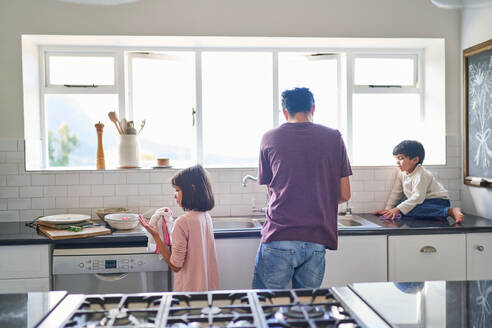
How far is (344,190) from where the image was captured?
6.84 feet

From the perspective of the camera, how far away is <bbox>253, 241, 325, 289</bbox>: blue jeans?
6.48ft

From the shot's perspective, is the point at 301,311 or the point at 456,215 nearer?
the point at 301,311

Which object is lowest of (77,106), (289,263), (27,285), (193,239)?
(27,285)

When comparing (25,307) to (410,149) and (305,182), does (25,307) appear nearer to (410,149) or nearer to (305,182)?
(305,182)

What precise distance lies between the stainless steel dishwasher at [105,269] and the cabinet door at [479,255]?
1836mm

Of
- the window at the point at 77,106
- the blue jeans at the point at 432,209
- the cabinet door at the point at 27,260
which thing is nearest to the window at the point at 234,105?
the window at the point at 77,106

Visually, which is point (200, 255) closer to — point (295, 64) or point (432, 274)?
point (432, 274)

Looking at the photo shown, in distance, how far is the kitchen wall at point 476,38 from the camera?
287 cm

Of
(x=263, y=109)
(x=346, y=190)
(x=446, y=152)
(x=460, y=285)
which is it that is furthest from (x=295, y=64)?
(x=460, y=285)

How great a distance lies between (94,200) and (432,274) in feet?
7.58

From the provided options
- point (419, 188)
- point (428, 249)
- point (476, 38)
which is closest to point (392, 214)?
point (419, 188)

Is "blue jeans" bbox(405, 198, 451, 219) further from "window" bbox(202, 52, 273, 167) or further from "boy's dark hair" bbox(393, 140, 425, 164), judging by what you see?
"window" bbox(202, 52, 273, 167)

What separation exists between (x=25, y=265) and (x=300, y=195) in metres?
1.64

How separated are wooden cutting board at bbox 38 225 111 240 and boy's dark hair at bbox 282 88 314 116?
1.31 metres
